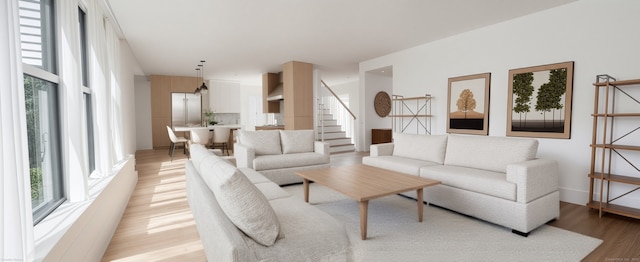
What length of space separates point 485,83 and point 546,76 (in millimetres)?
847

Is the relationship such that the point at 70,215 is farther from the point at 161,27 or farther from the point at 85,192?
the point at 161,27

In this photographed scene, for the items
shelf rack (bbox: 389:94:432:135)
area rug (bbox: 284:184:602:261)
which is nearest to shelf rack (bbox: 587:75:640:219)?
area rug (bbox: 284:184:602:261)

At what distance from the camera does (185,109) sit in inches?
381

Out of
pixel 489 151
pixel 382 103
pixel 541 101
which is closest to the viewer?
pixel 489 151

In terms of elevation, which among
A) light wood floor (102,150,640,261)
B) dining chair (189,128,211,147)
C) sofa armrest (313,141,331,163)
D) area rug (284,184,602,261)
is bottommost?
light wood floor (102,150,640,261)

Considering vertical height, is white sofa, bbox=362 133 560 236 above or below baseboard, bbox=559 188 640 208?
above

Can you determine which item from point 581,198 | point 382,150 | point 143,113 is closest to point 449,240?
point 382,150

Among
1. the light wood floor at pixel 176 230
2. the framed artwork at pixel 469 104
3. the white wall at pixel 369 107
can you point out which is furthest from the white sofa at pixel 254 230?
the white wall at pixel 369 107

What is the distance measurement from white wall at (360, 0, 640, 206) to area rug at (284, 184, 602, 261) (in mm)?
1577

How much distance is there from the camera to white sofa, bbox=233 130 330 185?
4191mm

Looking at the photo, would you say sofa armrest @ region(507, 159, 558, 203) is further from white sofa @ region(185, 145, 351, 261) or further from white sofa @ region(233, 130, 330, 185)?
white sofa @ region(233, 130, 330, 185)

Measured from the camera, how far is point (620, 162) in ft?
10.5

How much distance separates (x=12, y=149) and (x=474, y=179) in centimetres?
330

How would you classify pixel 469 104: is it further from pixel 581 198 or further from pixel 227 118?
pixel 227 118
